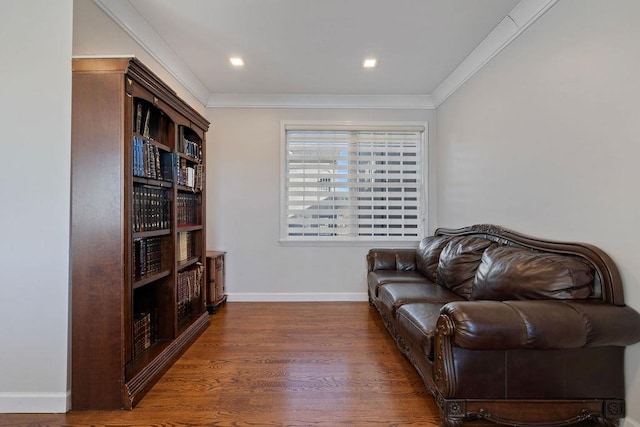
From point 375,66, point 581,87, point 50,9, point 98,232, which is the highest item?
point 375,66

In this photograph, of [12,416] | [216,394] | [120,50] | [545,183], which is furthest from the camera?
[120,50]

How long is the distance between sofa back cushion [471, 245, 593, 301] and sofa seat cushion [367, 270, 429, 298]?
0.87 m

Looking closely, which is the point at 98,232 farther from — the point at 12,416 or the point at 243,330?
the point at 243,330

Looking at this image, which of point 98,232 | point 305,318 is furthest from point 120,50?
point 305,318

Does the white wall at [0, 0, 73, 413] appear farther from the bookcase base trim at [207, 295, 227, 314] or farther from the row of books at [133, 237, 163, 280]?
the bookcase base trim at [207, 295, 227, 314]

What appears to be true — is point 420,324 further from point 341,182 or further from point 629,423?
point 341,182

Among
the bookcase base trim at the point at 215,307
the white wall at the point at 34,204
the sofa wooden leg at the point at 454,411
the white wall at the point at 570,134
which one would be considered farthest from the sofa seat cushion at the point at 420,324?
the bookcase base trim at the point at 215,307

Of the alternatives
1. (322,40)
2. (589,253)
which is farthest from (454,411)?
(322,40)

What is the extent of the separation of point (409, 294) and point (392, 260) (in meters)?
1.08

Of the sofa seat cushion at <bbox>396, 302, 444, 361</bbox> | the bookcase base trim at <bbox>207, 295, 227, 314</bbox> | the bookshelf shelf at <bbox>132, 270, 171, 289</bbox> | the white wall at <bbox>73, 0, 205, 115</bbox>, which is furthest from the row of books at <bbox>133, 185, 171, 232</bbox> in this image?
the sofa seat cushion at <bbox>396, 302, 444, 361</bbox>

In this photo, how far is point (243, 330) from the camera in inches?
118

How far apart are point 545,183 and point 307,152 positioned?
2.64m

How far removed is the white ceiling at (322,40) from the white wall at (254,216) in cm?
46

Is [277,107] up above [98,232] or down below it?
above
